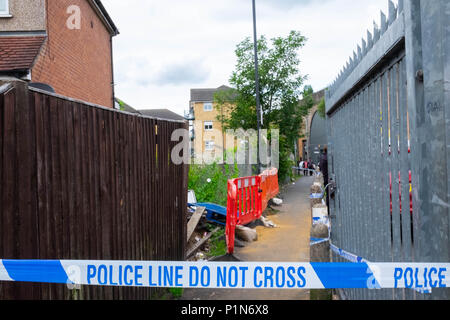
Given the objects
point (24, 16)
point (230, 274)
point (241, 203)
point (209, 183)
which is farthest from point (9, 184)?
point (209, 183)

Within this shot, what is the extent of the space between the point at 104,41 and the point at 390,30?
16.2 m

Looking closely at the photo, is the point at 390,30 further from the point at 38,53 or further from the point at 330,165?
the point at 38,53

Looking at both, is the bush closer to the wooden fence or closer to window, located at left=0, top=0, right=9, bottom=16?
the wooden fence

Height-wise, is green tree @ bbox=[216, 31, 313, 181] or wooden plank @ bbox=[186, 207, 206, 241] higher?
green tree @ bbox=[216, 31, 313, 181]

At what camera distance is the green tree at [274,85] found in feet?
75.0

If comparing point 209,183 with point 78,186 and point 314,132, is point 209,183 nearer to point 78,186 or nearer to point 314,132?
point 78,186

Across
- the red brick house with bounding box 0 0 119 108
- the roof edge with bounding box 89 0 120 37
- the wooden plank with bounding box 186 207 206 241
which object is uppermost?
the roof edge with bounding box 89 0 120 37

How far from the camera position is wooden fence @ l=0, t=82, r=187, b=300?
2404 mm

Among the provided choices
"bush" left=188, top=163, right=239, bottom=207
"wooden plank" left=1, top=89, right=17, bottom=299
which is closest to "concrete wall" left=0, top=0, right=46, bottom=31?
"bush" left=188, top=163, right=239, bottom=207

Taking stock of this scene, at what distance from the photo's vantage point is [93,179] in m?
3.53

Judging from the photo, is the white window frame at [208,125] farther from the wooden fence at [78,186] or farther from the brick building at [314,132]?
the wooden fence at [78,186]

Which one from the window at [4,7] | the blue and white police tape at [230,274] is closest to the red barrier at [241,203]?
the blue and white police tape at [230,274]

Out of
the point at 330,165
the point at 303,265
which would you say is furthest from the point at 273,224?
the point at 303,265

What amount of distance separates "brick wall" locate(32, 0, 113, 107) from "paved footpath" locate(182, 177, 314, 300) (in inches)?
256
